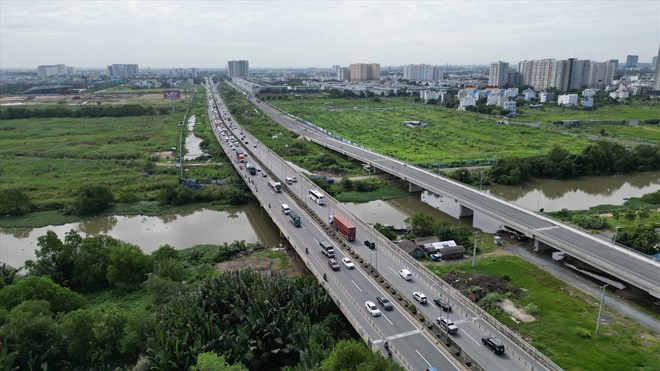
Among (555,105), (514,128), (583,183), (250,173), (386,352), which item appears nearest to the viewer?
(386,352)

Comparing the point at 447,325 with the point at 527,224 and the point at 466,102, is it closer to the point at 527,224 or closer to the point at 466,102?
the point at 527,224

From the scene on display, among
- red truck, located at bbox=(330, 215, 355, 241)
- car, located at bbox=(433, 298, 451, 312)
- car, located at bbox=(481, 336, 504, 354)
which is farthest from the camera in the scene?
red truck, located at bbox=(330, 215, 355, 241)

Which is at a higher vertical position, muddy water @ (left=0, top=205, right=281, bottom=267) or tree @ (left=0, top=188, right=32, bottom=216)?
tree @ (left=0, top=188, right=32, bottom=216)

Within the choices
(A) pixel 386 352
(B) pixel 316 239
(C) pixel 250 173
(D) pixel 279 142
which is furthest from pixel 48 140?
(A) pixel 386 352

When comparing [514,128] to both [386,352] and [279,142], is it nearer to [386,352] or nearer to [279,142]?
[279,142]

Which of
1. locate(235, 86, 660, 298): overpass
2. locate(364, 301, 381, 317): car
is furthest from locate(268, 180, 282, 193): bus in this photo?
locate(364, 301, 381, 317): car

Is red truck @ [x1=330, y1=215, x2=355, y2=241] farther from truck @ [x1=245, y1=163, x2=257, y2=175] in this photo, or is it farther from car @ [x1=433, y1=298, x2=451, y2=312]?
truck @ [x1=245, y1=163, x2=257, y2=175]

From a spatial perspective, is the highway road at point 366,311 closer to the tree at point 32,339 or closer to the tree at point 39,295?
the tree at point 32,339
